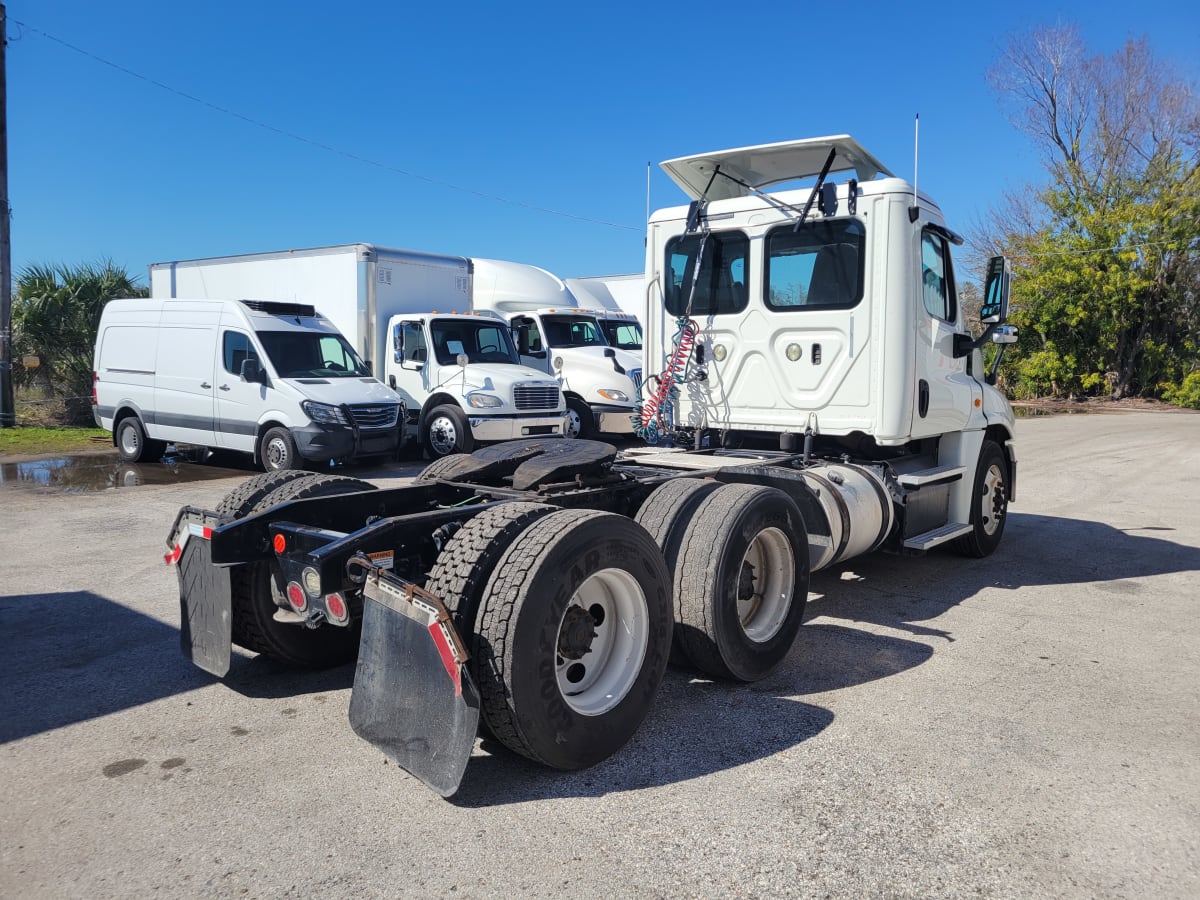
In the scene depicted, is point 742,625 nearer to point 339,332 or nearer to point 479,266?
point 339,332

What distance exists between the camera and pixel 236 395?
41.3 feet

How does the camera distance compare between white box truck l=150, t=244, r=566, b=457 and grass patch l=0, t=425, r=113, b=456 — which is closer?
white box truck l=150, t=244, r=566, b=457

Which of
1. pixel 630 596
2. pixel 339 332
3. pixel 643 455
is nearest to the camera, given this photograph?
pixel 630 596

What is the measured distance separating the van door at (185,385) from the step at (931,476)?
10220mm

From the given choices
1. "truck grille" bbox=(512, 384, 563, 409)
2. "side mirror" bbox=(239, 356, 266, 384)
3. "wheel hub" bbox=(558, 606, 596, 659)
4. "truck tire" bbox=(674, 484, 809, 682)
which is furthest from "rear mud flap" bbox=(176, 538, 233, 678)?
"truck grille" bbox=(512, 384, 563, 409)

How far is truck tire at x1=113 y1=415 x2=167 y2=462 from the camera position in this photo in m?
13.8

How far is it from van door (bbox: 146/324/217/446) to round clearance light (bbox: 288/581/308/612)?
10.1 metres

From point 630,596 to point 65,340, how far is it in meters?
19.7

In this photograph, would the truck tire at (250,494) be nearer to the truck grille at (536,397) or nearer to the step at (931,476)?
the step at (931,476)

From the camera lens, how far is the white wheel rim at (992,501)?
7453 millimetres

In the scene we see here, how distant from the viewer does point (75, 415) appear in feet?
62.0

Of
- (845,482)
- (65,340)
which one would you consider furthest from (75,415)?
(845,482)

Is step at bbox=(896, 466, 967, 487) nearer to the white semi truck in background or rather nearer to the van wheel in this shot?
the white semi truck in background

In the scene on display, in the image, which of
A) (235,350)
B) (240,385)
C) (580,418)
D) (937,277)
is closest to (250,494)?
(937,277)
